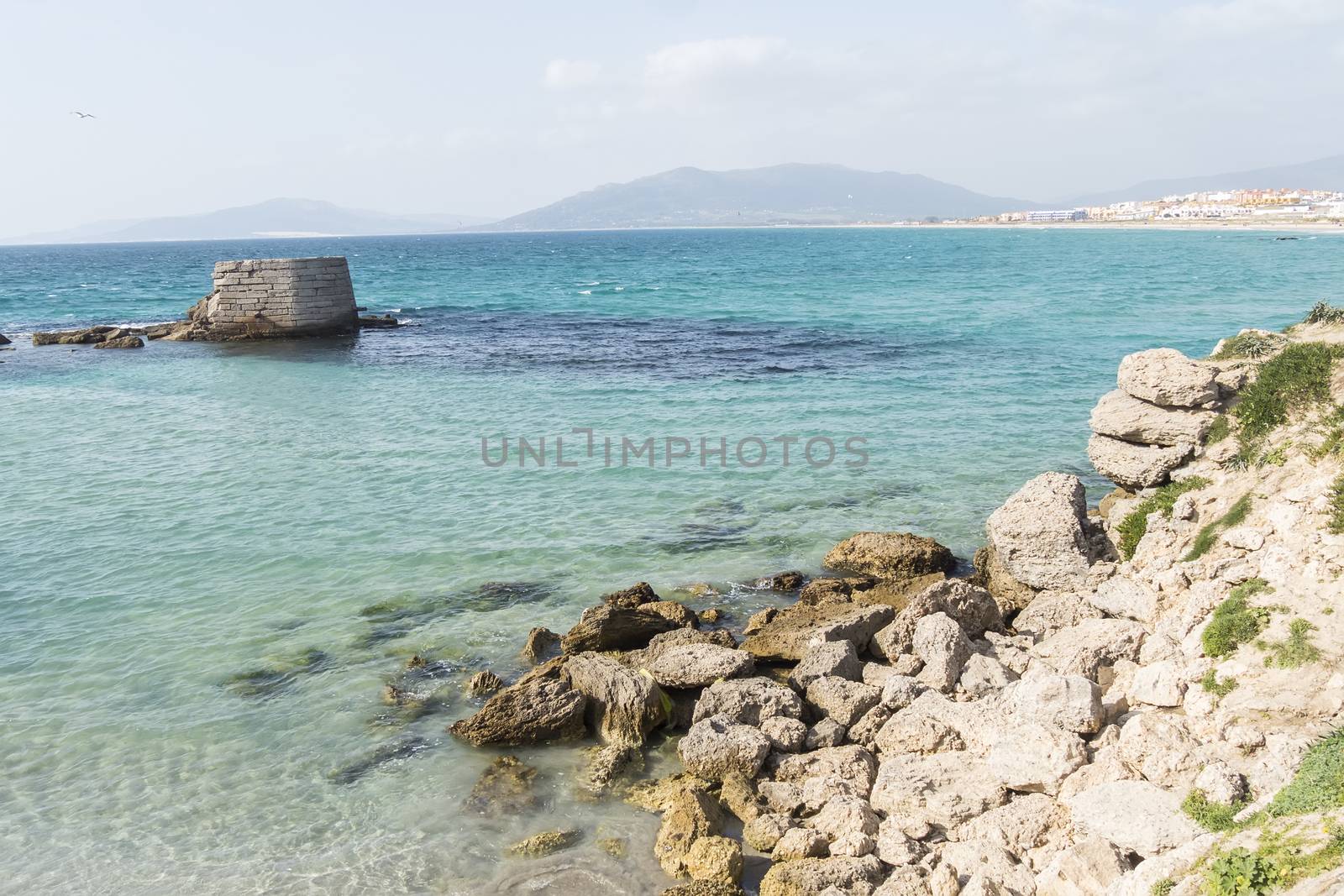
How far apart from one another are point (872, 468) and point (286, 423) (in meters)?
15.4

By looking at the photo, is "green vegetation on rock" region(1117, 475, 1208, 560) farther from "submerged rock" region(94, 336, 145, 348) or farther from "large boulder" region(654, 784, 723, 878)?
"submerged rock" region(94, 336, 145, 348)

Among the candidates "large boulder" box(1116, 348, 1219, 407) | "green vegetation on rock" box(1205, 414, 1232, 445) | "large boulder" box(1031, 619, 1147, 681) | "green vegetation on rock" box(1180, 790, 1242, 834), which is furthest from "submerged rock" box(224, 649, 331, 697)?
"green vegetation on rock" box(1205, 414, 1232, 445)

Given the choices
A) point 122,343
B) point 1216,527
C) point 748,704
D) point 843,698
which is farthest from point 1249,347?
point 122,343

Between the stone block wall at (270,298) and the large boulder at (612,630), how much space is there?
33105 mm

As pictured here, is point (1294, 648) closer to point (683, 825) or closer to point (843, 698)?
point (843, 698)

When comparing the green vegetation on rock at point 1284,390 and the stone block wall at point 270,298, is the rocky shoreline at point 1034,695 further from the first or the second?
the stone block wall at point 270,298

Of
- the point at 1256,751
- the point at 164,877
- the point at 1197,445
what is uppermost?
the point at 1197,445

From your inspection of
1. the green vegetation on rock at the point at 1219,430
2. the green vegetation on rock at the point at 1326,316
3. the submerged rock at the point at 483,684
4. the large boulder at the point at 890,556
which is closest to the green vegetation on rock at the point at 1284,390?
the green vegetation on rock at the point at 1219,430

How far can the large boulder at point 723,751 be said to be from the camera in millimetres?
9570

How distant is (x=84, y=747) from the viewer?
34.3ft

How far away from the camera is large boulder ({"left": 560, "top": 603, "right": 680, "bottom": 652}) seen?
12289 mm

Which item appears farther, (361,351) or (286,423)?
(361,351)

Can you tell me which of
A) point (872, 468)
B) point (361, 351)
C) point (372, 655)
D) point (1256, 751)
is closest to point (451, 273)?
point (361, 351)

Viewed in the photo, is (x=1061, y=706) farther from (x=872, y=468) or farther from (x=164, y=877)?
(x=872, y=468)
